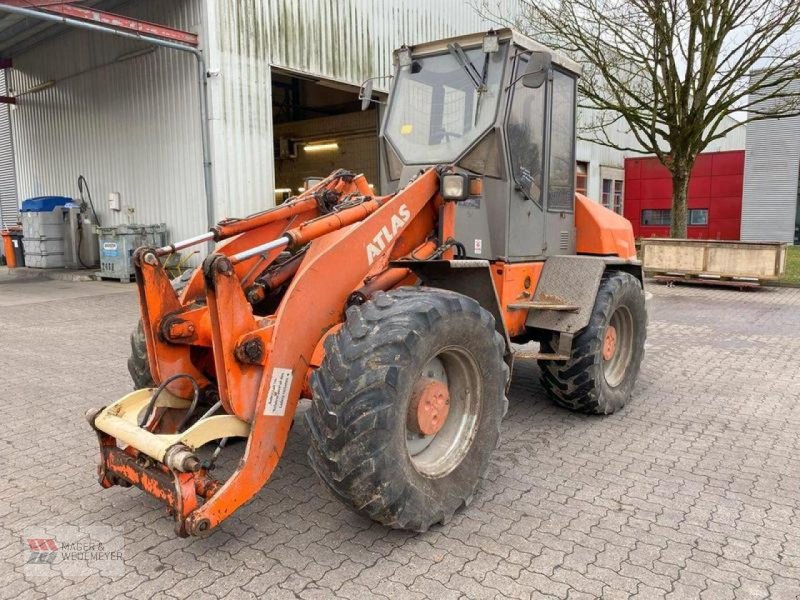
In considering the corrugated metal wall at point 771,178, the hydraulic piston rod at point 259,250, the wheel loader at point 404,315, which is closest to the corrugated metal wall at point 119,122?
the wheel loader at point 404,315

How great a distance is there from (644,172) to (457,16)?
524 inches

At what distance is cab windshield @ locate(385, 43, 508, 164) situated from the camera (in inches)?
169

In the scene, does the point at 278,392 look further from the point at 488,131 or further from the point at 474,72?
the point at 474,72

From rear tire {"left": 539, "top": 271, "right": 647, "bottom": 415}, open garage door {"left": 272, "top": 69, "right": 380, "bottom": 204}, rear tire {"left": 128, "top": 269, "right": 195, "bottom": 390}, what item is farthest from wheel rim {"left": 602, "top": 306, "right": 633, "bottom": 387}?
open garage door {"left": 272, "top": 69, "right": 380, "bottom": 204}

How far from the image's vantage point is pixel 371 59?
1496 centimetres

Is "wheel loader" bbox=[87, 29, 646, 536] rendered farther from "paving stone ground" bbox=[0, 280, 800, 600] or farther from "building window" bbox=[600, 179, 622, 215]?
"building window" bbox=[600, 179, 622, 215]

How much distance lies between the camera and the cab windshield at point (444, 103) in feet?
14.1

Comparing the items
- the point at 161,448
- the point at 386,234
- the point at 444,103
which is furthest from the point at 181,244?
the point at 444,103

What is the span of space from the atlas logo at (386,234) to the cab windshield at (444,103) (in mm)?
920

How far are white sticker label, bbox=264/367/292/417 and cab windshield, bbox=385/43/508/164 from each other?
83.3 inches

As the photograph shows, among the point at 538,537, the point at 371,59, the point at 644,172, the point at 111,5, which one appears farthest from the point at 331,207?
the point at 644,172

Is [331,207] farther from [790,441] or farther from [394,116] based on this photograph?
[790,441]

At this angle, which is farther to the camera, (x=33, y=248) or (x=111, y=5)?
(x=33, y=248)

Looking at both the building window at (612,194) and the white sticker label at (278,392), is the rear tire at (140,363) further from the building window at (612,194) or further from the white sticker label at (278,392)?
the building window at (612,194)
